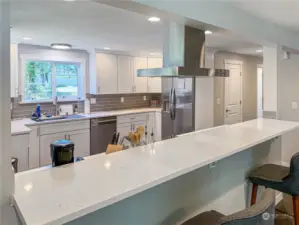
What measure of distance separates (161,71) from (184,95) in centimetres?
317

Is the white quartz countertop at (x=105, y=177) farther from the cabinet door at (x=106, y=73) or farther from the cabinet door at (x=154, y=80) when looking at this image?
the cabinet door at (x=154, y=80)

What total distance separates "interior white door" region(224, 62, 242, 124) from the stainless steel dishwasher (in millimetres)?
2538

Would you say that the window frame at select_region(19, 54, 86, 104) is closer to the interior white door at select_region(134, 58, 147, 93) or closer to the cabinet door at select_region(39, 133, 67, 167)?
the cabinet door at select_region(39, 133, 67, 167)

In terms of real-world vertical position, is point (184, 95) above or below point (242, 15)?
below

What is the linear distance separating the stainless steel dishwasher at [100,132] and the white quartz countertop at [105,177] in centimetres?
312

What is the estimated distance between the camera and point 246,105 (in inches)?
273

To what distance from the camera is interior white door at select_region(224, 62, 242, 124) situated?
6.14 m

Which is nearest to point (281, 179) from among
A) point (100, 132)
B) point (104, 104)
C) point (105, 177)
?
point (105, 177)

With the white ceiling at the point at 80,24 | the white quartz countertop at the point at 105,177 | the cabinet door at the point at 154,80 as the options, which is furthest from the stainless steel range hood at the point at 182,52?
the cabinet door at the point at 154,80

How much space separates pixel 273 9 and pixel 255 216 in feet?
7.35

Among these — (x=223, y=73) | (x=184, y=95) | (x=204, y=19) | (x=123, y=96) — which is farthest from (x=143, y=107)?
(x=204, y=19)

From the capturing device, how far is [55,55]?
17.2 feet

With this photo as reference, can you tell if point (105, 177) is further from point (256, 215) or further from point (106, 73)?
point (106, 73)

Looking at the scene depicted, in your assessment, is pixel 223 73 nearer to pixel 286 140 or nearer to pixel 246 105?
pixel 286 140
